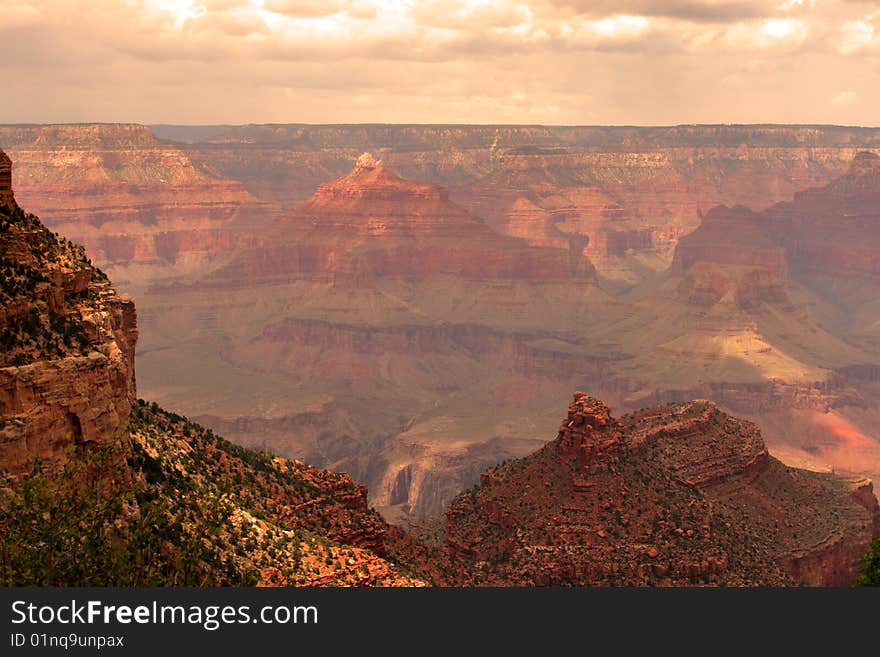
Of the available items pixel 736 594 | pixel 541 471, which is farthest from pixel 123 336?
pixel 541 471

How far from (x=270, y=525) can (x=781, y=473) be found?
57.3 metres

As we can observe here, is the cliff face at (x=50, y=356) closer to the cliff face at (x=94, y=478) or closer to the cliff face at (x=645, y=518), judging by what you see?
the cliff face at (x=94, y=478)

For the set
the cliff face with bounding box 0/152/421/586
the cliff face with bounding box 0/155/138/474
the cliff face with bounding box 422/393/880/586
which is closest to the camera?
the cliff face with bounding box 0/152/421/586

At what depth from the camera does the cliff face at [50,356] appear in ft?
123

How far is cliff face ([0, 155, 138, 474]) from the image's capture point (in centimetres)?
3738

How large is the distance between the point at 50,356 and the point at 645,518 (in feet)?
141

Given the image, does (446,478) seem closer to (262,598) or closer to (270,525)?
(270,525)

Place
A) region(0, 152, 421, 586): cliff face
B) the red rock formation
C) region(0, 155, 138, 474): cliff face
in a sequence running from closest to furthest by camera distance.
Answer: region(0, 152, 421, 586): cliff face
region(0, 155, 138, 474): cliff face
the red rock formation

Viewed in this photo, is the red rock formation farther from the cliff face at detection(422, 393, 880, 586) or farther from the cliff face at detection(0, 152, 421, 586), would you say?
the cliff face at detection(422, 393, 880, 586)

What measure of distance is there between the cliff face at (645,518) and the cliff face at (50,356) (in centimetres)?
2634

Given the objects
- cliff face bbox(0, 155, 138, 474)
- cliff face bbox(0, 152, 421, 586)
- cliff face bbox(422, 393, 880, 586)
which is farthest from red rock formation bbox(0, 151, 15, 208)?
cliff face bbox(422, 393, 880, 586)

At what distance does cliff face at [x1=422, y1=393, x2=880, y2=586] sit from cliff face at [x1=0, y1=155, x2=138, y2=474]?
86.4 feet

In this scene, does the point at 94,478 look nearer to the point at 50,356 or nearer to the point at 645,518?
the point at 50,356

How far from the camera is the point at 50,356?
3903 centimetres
